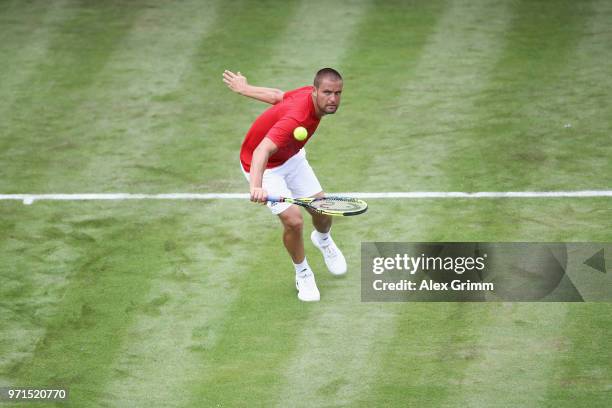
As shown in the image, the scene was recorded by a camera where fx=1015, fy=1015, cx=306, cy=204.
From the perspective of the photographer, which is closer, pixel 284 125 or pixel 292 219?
pixel 284 125

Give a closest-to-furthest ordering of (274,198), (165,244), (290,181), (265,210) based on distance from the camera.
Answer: (274,198) < (290,181) < (165,244) < (265,210)

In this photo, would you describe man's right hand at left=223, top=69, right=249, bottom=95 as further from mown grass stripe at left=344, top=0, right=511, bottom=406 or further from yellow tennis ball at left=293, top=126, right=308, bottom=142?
mown grass stripe at left=344, top=0, right=511, bottom=406

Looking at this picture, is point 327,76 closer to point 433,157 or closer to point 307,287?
point 307,287

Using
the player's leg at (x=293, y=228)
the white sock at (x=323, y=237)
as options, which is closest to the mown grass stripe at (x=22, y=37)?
the white sock at (x=323, y=237)

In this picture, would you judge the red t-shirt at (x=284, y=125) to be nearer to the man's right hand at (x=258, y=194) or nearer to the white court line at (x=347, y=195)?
the man's right hand at (x=258, y=194)

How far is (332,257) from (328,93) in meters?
1.86

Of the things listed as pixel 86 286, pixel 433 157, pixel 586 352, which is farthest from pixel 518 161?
pixel 86 286

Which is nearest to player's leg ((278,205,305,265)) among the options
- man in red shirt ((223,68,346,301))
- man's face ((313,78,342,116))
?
man in red shirt ((223,68,346,301))

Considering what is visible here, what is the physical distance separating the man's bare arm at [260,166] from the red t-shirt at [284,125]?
2.7 inches

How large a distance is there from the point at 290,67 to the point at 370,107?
1.59m

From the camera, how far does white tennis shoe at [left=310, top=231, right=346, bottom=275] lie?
998 centimetres

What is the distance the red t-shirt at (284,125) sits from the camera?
352 inches

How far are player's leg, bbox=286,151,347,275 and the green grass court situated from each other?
6.9 inches

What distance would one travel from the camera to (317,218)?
9.92m
